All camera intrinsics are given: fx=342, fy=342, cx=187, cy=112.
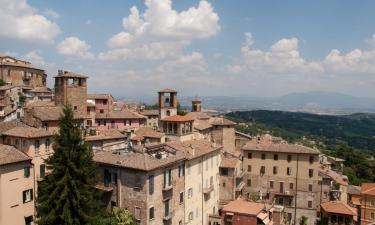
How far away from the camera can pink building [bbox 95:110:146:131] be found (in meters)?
64.1

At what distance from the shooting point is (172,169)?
121 feet

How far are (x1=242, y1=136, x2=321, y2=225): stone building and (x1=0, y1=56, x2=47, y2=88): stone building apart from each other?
187 ft

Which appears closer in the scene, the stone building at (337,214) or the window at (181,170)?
the window at (181,170)

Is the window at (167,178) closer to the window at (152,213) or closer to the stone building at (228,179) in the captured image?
the window at (152,213)

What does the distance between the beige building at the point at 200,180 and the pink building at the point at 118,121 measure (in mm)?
21623

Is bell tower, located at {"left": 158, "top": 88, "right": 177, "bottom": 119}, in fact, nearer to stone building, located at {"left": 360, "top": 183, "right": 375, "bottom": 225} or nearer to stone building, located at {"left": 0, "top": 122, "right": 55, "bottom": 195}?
stone building, located at {"left": 0, "top": 122, "right": 55, "bottom": 195}

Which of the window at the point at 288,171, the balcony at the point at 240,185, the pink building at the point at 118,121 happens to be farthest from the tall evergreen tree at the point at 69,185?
the window at the point at 288,171

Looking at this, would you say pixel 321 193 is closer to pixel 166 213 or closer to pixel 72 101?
pixel 166 213

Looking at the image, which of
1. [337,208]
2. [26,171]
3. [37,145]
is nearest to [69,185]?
[26,171]

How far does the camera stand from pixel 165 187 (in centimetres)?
3541

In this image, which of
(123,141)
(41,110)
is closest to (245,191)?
(123,141)

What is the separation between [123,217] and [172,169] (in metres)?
7.39

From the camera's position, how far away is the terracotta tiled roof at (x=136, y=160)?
33.0 m

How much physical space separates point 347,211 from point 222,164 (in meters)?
21.0
